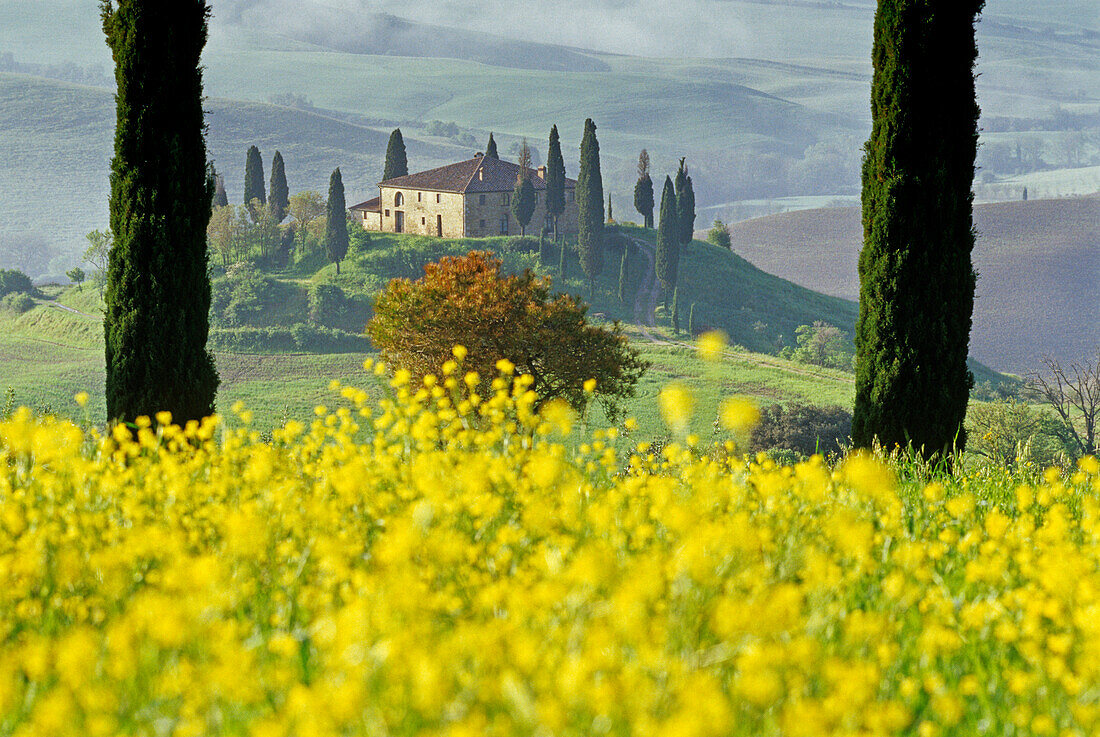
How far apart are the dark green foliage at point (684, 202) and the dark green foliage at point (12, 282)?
4363cm

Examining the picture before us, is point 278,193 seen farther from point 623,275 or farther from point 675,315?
point 675,315

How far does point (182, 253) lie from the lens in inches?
355

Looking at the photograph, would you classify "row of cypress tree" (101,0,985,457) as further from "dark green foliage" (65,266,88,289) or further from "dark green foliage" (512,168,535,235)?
"dark green foliage" (65,266,88,289)

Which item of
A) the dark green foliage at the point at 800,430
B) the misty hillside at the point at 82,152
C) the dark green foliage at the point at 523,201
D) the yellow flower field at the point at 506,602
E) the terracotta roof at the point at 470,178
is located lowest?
the dark green foliage at the point at 800,430

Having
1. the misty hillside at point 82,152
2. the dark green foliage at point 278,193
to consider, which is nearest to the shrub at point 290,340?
the dark green foliage at point 278,193

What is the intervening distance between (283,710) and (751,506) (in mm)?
3138

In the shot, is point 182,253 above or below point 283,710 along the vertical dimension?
above

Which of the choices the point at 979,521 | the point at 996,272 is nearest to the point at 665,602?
the point at 979,521

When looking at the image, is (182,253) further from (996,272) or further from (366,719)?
(996,272)

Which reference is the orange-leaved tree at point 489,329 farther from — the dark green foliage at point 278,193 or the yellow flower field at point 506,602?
the dark green foliage at point 278,193

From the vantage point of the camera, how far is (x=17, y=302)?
2424 inches

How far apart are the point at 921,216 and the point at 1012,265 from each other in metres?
101

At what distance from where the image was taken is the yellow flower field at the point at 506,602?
230 cm

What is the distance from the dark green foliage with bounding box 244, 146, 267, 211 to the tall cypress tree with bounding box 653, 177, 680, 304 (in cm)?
2515
